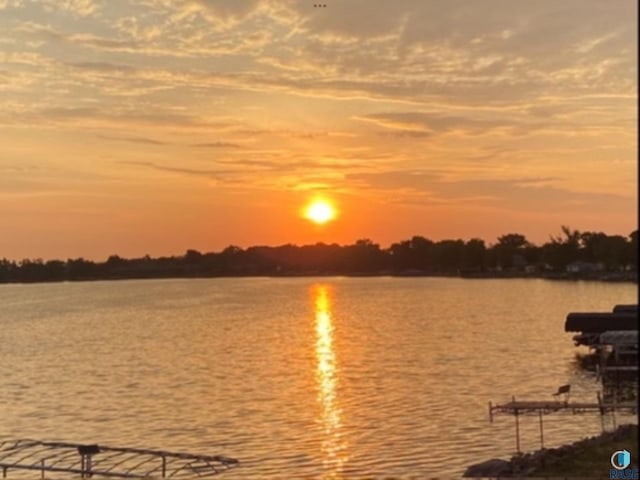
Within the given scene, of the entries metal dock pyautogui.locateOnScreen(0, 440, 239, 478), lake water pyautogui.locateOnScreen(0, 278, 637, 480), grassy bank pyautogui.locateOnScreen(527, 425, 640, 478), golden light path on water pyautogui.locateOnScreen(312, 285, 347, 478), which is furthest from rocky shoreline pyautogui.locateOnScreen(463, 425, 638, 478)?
metal dock pyautogui.locateOnScreen(0, 440, 239, 478)

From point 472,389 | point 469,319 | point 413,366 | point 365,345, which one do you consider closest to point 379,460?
point 472,389

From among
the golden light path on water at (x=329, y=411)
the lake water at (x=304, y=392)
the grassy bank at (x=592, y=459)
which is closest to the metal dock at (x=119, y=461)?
the lake water at (x=304, y=392)

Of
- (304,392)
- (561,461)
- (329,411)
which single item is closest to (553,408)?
(561,461)

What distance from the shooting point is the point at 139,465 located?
4028 centimetres

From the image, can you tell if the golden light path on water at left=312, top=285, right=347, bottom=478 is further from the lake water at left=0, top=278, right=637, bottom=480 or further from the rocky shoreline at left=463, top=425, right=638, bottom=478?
the rocky shoreline at left=463, top=425, right=638, bottom=478

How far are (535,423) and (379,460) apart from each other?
11.0m

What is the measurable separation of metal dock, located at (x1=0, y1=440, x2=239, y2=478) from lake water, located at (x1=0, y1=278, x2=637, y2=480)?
1439 mm

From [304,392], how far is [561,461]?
37813 mm

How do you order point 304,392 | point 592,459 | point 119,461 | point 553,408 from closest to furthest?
point 592,459 < point 119,461 < point 553,408 < point 304,392

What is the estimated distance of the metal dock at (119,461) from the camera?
38.1m

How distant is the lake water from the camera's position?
4472cm

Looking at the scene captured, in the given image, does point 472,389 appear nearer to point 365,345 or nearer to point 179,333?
point 365,345

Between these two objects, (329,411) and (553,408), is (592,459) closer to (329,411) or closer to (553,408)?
(553,408)

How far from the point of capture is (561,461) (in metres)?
32.8
